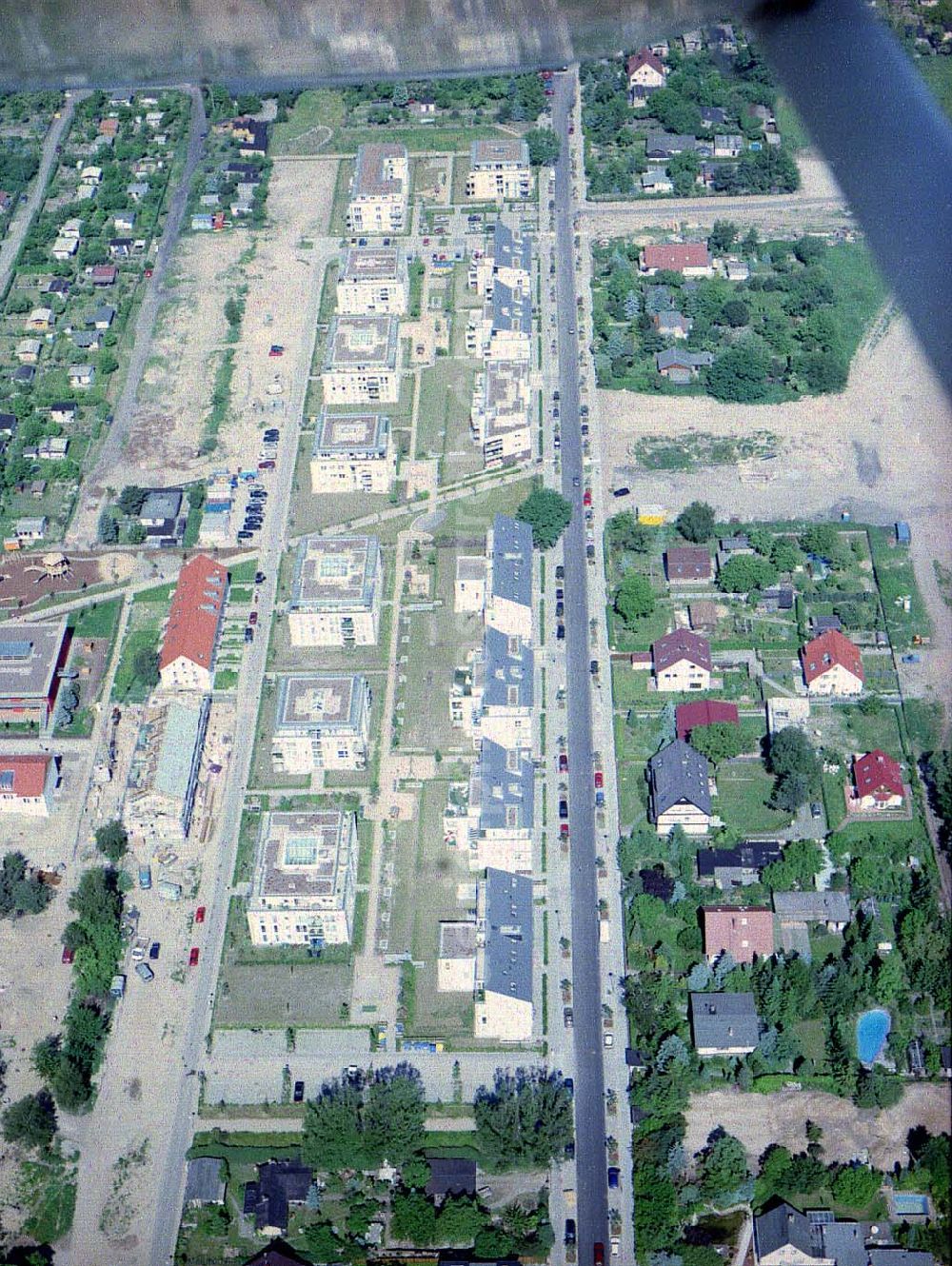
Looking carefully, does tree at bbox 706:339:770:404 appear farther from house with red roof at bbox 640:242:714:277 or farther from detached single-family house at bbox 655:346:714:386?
house with red roof at bbox 640:242:714:277

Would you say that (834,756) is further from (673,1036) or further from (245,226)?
(245,226)

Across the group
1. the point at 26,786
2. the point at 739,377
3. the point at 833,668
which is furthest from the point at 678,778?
the point at 739,377

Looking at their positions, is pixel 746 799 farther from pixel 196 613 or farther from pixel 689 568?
pixel 196 613

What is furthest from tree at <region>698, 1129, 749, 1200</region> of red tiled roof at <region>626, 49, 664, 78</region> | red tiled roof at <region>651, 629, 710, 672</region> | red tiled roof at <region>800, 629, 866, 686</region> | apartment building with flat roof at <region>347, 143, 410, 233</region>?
red tiled roof at <region>626, 49, 664, 78</region>

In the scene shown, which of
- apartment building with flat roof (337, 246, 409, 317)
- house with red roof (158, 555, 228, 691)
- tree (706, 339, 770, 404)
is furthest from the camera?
apartment building with flat roof (337, 246, 409, 317)

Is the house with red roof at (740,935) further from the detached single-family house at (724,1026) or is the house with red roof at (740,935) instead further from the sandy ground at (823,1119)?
the sandy ground at (823,1119)

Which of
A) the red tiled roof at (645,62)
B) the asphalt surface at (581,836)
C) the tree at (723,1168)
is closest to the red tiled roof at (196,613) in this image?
the asphalt surface at (581,836)
